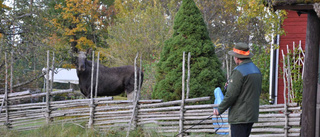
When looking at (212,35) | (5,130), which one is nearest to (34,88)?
(5,130)

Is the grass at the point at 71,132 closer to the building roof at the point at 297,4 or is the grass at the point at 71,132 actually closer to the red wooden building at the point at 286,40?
the building roof at the point at 297,4

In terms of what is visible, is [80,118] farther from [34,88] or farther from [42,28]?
[34,88]

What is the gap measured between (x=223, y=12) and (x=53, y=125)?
58.1ft

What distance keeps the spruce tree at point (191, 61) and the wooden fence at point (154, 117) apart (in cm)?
Result: 36

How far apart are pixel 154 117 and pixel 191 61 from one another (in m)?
1.51

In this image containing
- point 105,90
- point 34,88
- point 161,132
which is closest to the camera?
point 161,132

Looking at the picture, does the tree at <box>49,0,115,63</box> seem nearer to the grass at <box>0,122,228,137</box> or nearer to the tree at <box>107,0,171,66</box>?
the tree at <box>107,0,171,66</box>

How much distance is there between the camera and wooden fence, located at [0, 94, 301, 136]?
6551 millimetres

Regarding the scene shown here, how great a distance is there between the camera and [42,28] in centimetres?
930

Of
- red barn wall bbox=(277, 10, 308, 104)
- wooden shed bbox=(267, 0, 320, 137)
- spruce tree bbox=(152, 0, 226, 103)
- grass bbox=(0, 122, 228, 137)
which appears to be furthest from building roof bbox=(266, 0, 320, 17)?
red barn wall bbox=(277, 10, 308, 104)

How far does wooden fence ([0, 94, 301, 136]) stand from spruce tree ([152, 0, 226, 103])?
0.36 meters

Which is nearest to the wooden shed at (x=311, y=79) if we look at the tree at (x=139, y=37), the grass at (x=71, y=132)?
the grass at (x=71, y=132)

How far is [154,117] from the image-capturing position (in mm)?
7492

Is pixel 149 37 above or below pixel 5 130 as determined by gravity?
above
